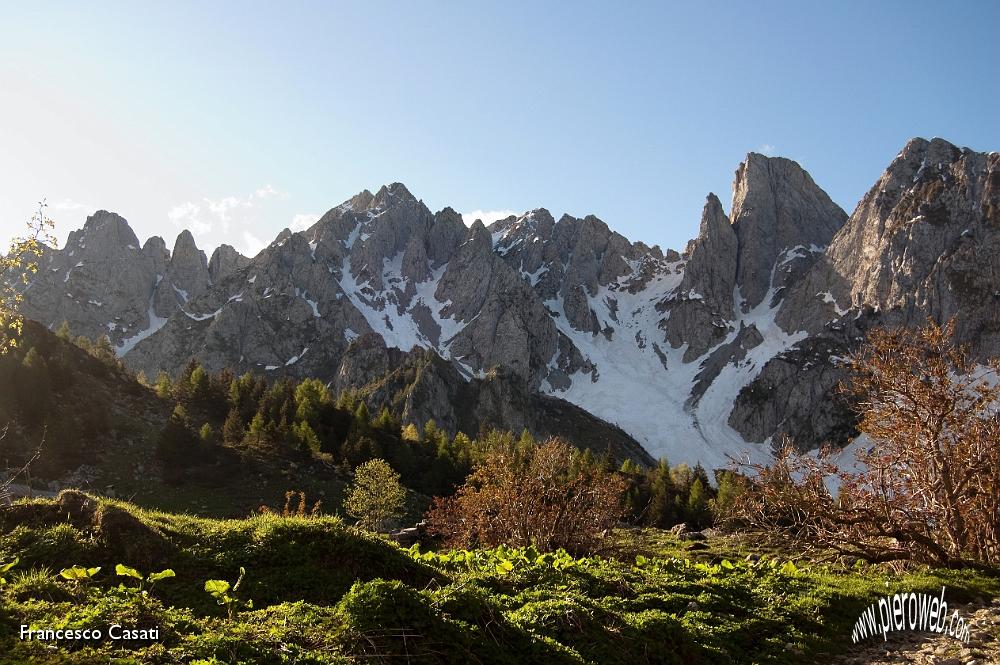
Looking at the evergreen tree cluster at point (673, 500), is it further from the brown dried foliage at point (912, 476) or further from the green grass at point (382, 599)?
the green grass at point (382, 599)

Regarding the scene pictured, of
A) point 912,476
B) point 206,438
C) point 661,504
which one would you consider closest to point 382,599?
point 912,476

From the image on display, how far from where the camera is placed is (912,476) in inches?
894

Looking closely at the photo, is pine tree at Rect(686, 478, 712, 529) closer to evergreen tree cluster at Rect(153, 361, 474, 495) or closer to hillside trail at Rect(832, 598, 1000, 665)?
evergreen tree cluster at Rect(153, 361, 474, 495)

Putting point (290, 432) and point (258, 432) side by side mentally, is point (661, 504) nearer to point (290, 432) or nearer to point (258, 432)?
point (290, 432)

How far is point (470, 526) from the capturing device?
30.0m

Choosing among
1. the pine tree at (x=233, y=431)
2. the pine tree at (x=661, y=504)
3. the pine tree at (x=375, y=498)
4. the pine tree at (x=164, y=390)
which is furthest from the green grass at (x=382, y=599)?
the pine tree at (x=164, y=390)

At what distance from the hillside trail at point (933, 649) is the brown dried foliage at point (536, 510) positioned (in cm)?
1420

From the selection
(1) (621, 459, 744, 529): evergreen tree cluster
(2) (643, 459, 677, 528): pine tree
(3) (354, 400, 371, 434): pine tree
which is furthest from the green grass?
(3) (354, 400, 371, 434): pine tree

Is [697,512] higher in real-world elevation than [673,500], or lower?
lower

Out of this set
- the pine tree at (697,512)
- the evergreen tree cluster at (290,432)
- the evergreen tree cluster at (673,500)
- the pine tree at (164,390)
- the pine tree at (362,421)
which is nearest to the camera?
the evergreen tree cluster at (290,432)

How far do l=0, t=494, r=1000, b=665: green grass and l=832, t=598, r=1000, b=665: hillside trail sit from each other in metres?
0.55

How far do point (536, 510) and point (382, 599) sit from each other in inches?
731

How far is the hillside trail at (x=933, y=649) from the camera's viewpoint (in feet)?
37.6

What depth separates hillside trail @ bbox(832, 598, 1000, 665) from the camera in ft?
37.6
